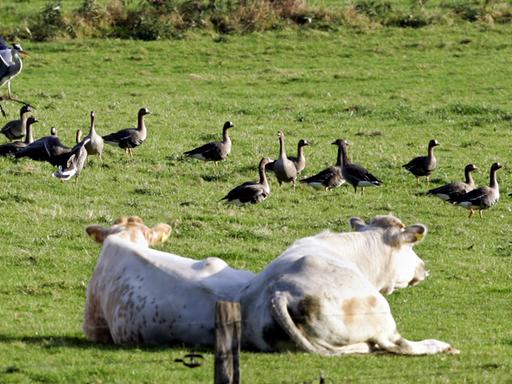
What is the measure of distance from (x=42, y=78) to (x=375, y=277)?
25.1 metres

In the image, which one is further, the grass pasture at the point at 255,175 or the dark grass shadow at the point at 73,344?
the dark grass shadow at the point at 73,344

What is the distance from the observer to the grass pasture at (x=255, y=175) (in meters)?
9.88

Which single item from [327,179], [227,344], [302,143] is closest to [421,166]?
[327,179]

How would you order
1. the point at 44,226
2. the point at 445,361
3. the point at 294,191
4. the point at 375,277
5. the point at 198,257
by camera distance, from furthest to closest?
1. the point at 294,191
2. the point at 44,226
3. the point at 198,257
4. the point at 375,277
5. the point at 445,361

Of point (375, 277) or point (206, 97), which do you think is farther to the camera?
point (206, 97)

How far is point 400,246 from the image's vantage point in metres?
11.6

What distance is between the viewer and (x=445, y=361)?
9.89 m

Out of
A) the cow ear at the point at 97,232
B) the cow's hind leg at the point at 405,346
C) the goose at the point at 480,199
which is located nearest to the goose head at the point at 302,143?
the goose at the point at 480,199

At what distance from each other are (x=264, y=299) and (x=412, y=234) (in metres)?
2.28

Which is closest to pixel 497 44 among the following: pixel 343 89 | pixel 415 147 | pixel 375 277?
pixel 343 89

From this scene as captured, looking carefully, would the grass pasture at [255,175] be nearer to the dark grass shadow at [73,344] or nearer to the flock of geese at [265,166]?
the dark grass shadow at [73,344]

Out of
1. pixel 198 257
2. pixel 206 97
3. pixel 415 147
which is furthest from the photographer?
pixel 206 97

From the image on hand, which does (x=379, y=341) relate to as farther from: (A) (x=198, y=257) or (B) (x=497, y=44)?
(B) (x=497, y=44)

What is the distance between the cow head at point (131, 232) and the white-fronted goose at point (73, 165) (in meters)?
9.68
